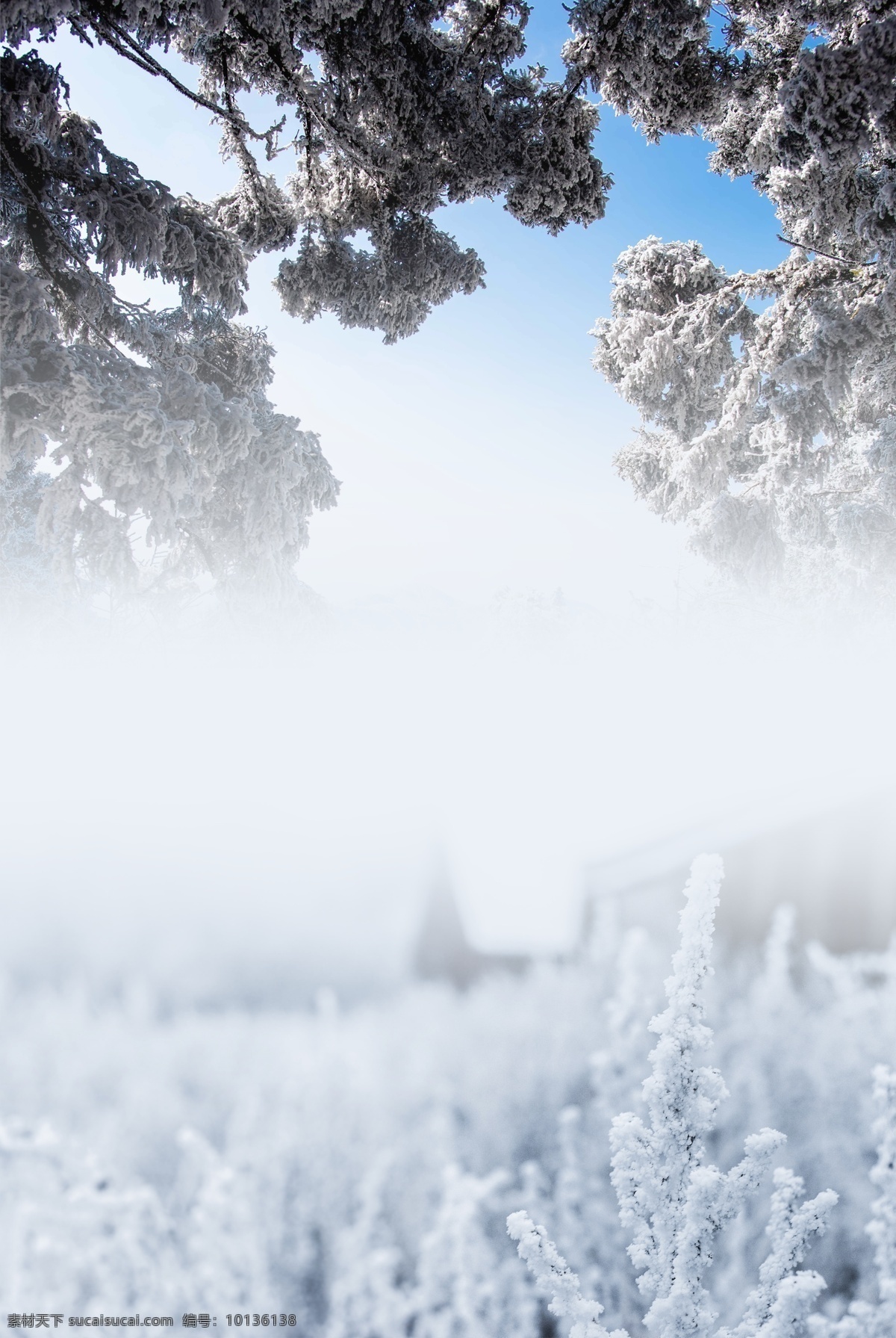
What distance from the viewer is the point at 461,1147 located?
6.13ft

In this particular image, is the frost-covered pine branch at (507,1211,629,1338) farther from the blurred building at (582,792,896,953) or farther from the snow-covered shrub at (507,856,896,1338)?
the blurred building at (582,792,896,953)

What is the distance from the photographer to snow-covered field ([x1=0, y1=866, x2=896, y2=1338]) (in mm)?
1777

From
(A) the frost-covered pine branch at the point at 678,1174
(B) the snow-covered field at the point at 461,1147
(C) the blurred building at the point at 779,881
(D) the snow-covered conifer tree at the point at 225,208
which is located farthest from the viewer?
(D) the snow-covered conifer tree at the point at 225,208

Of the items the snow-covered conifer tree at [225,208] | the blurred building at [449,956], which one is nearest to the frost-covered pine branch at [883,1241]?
the blurred building at [449,956]

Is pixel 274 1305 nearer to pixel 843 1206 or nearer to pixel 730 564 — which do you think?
pixel 843 1206

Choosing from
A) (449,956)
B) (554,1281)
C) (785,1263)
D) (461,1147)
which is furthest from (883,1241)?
(449,956)

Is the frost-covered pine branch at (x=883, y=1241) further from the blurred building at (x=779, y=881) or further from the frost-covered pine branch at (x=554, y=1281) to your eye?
the frost-covered pine branch at (x=554, y=1281)

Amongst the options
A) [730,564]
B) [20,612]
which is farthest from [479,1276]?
[730,564]

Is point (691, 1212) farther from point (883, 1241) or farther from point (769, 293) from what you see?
point (769, 293)

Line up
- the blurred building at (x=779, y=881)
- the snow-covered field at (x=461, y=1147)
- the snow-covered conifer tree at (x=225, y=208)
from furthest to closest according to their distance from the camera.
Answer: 1. the snow-covered conifer tree at (x=225, y=208)
2. the blurred building at (x=779, y=881)
3. the snow-covered field at (x=461, y=1147)

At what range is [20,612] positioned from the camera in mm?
5863

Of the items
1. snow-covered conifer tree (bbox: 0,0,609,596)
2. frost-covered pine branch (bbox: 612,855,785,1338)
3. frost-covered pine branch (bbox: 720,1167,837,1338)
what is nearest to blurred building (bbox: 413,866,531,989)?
frost-covered pine branch (bbox: 612,855,785,1338)

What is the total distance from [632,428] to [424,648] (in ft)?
24.4

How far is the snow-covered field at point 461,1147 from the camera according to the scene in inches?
70.0
